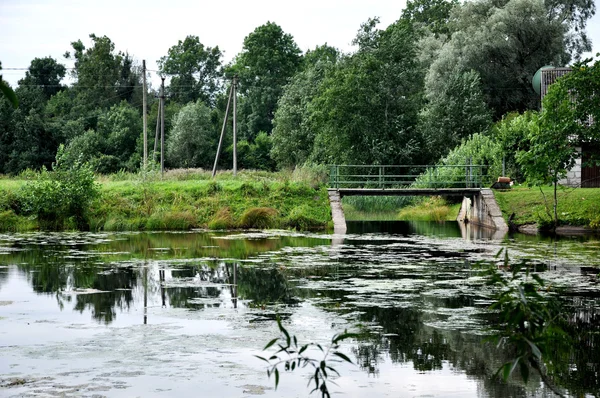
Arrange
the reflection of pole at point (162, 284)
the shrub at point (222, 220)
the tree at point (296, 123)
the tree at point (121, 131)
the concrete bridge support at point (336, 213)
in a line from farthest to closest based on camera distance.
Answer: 1. the tree at point (121, 131)
2. the tree at point (296, 123)
3. the shrub at point (222, 220)
4. the concrete bridge support at point (336, 213)
5. the reflection of pole at point (162, 284)

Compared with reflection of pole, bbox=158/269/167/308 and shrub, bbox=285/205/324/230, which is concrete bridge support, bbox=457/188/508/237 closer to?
shrub, bbox=285/205/324/230

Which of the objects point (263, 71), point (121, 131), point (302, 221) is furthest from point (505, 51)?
point (121, 131)

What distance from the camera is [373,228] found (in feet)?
113

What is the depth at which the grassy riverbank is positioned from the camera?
1257 inches

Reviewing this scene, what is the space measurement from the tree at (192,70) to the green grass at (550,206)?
172ft

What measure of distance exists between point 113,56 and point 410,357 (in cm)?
7526

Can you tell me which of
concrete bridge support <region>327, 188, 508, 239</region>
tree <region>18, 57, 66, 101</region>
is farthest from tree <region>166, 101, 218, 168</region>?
concrete bridge support <region>327, 188, 508, 239</region>

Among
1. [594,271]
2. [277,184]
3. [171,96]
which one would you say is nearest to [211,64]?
[171,96]

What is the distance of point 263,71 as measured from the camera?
75.4 metres

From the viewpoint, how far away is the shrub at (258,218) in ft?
105

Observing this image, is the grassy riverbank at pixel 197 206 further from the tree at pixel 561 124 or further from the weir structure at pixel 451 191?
the tree at pixel 561 124

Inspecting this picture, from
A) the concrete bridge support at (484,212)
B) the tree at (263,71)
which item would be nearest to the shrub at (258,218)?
the concrete bridge support at (484,212)

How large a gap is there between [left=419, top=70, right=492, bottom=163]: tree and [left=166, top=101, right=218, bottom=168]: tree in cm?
2422

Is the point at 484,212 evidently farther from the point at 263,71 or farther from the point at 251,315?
the point at 263,71
